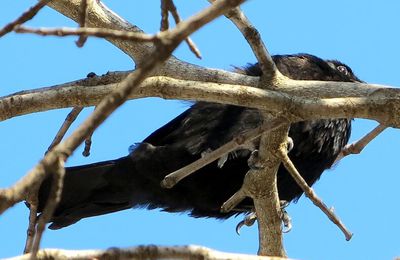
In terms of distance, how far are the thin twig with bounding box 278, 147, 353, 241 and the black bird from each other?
1.04 meters

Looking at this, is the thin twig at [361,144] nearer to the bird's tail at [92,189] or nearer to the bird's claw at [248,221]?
the bird's claw at [248,221]

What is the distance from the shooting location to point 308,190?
4.45 meters

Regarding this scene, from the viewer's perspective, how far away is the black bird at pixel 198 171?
578cm

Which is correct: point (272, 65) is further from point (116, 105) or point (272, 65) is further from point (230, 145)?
point (116, 105)

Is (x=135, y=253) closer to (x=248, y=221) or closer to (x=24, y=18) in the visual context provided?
(x=24, y=18)

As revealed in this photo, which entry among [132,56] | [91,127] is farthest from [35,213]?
[91,127]

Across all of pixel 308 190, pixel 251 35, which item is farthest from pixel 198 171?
pixel 251 35

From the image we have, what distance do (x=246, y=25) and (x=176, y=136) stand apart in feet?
6.40

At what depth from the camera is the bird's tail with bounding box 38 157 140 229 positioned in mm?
5973

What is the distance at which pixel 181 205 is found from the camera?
605cm

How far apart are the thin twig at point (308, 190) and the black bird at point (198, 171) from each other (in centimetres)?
104

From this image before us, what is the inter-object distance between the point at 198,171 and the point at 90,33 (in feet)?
11.1

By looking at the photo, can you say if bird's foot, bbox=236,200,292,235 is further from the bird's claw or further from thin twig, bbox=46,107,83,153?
thin twig, bbox=46,107,83,153

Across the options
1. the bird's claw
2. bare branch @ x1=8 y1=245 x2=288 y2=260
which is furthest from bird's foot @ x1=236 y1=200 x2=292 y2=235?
bare branch @ x1=8 y1=245 x2=288 y2=260
